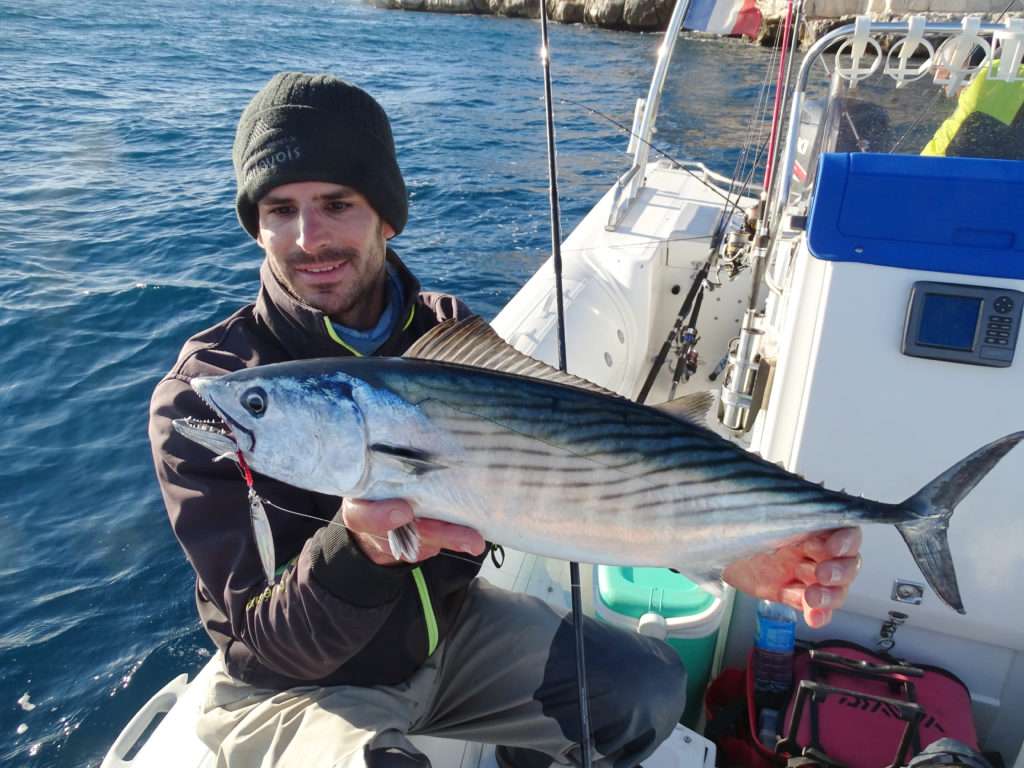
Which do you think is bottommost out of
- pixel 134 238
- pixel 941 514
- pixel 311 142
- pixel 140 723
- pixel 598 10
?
pixel 140 723

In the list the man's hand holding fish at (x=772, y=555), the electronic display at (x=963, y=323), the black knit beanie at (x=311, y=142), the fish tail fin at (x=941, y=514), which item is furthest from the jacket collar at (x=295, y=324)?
the electronic display at (x=963, y=323)

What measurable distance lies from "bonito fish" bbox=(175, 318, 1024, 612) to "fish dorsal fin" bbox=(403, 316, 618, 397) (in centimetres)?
3

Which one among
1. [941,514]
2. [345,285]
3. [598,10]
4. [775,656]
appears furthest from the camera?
[598,10]

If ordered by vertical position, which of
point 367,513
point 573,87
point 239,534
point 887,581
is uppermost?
point 573,87

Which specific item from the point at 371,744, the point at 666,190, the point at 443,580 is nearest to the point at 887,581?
the point at 443,580

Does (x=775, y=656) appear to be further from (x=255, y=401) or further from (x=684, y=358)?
(x=684, y=358)

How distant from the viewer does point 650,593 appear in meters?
2.89

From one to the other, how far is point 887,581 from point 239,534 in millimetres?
2099

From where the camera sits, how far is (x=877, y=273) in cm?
228

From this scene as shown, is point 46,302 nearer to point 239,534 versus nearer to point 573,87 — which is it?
point 239,534

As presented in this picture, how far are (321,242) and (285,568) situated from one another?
99 centimetres

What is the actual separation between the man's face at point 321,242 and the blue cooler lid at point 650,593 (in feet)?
4.75

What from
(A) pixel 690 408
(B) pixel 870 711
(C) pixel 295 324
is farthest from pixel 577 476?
(B) pixel 870 711

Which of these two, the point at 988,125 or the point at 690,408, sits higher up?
the point at 988,125
